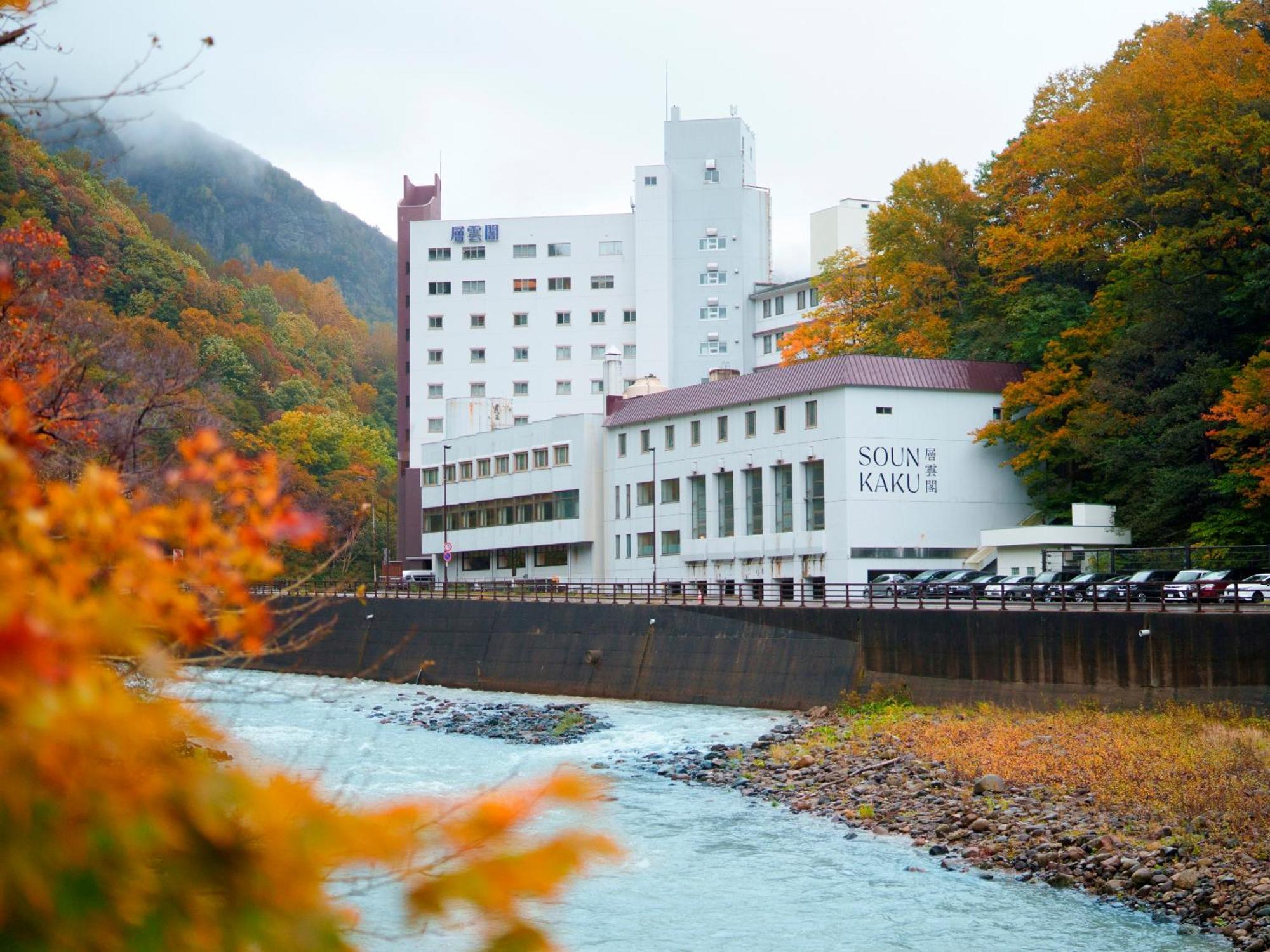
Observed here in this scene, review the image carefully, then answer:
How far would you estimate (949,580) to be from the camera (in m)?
50.6

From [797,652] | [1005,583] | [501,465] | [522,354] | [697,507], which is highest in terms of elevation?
[522,354]

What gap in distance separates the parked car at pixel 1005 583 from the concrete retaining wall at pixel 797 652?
14.3 ft

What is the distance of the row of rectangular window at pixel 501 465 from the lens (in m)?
72.7

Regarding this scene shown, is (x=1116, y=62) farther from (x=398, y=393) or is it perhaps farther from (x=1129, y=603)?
(x=398, y=393)

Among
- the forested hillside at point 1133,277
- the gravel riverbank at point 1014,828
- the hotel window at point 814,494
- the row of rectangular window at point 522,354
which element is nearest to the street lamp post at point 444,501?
the row of rectangular window at point 522,354

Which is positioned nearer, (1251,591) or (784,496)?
(1251,591)

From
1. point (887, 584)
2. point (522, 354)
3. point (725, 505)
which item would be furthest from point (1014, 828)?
point (522, 354)

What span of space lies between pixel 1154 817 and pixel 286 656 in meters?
42.5

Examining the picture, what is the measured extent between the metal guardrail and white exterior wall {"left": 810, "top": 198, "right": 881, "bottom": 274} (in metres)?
48.1

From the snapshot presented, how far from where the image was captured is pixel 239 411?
9788cm

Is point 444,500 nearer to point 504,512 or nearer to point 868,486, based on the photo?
point 504,512

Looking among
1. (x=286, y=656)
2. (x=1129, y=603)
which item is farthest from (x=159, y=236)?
(x=1129, y=603)

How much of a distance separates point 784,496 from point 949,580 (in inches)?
442

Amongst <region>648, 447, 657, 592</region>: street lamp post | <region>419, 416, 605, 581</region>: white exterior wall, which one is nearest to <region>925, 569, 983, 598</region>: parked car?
<region>648, 447, 657, 592</region>: street lamp post
